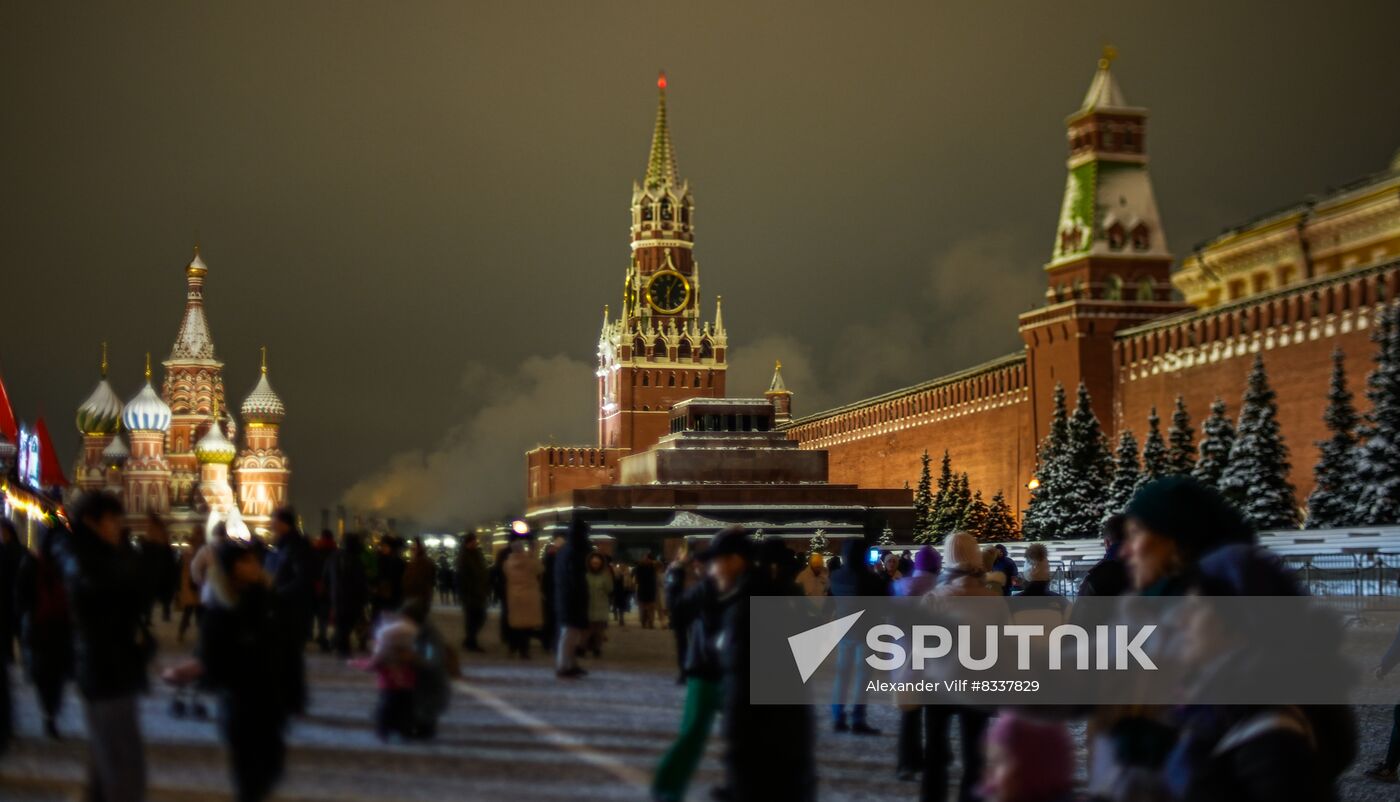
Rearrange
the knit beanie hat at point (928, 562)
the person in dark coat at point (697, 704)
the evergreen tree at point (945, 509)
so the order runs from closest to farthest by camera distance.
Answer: the person in dark coat at point (697, 704) → the knit beanie hat at point (928, 562) → the evergreen tree at point (945, 509)

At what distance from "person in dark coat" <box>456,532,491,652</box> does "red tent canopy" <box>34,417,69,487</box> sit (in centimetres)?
2464

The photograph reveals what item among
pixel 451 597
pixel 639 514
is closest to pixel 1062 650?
pixel 451 597

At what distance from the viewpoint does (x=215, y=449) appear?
114 meters

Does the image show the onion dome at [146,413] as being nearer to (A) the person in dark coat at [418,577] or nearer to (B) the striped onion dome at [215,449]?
(B) the striped onion dome at [215,449]

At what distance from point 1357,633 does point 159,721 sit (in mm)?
12622

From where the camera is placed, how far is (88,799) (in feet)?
20.3

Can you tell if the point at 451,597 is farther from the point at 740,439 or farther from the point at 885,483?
the point at 885,483

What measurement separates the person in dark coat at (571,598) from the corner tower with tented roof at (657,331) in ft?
284

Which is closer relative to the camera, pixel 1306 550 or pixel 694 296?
pixel 1306 550

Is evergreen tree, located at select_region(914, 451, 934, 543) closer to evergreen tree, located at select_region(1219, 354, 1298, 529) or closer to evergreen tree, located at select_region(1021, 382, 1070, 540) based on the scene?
evergreen tree, located at select_region(1021, 382, 1070, 540)

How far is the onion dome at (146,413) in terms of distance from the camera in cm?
11381

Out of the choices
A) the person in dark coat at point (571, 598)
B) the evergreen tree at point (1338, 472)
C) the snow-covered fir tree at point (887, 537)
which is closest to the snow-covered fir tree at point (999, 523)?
the snow-covered fir tree at point (887, 537)

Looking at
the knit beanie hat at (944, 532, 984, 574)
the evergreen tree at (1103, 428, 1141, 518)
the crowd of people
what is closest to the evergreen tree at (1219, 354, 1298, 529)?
the evergreen tree at (1103, 428, 1141, 518)

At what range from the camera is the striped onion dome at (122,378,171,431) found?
114 meters
